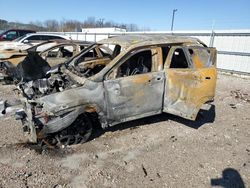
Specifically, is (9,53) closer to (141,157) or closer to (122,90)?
(122,90)

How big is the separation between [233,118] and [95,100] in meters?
3.77

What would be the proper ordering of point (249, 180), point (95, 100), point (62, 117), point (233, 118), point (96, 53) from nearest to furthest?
1. point (249, 180)
2. point (62, 117)
3. point (95, 100)
4. point (233, 118)
5. point (96, 53)

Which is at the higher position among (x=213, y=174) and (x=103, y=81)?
(x=103, y=81)

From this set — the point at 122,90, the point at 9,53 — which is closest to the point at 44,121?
→ the point at 122,90

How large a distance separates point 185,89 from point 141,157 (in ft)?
5.48

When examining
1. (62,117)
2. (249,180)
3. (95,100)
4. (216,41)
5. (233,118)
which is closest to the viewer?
(249,180)

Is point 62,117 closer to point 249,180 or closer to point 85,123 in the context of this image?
point 85,123

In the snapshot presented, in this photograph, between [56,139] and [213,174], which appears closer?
[213,174]

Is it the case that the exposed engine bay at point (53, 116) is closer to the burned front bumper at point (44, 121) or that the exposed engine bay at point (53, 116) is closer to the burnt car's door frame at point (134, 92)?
the burned front bumper at point (44, 121)

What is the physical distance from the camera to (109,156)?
416 centimetres

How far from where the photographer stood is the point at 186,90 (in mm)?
4969

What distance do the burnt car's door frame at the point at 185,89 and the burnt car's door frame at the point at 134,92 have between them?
152 mm

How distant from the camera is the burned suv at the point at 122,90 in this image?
4.02 metres

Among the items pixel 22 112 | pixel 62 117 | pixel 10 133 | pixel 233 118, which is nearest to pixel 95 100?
pixel 62 117
